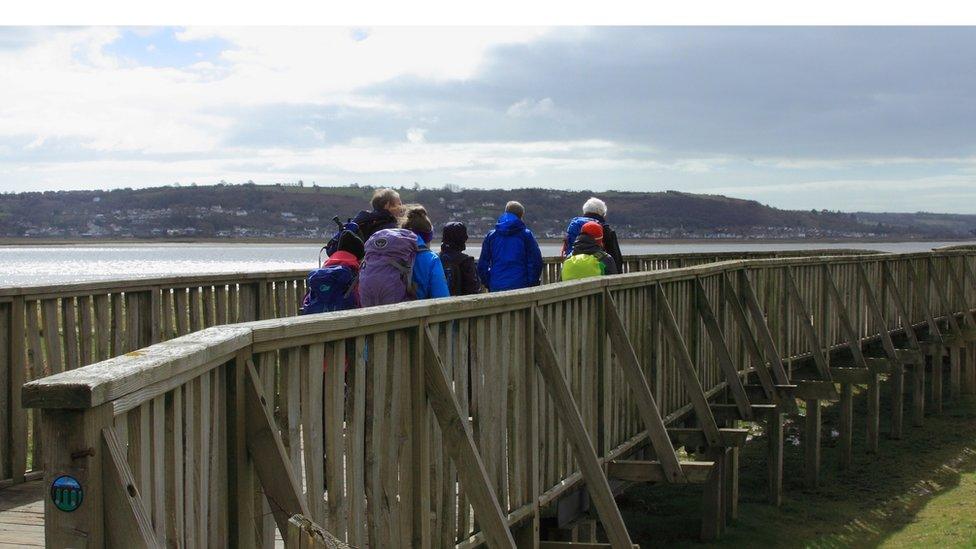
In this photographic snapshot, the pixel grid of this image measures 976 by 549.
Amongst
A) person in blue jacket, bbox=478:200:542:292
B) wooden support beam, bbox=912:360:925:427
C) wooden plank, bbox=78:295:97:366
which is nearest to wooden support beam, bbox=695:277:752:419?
A: person in blue jacket, bbox=478:200:542:292

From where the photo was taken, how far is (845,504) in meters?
14.0

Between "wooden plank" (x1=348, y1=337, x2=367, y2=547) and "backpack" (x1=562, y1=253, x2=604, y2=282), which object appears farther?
"backpack" (x1=562, y1=253, x2=604, y2=282)

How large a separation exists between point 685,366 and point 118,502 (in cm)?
783

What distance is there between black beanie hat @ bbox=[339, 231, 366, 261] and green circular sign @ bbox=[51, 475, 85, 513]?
16.6 ft

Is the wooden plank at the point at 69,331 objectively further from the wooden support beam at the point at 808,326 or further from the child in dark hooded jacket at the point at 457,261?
the wooden support beam at the point at 808,326

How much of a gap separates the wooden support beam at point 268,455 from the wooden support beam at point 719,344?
812 centimetres

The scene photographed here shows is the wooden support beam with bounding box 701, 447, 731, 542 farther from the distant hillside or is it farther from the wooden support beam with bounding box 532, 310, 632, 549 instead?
the distant hillside

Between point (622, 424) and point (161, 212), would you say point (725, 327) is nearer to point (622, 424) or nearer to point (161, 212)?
point (622, 424)

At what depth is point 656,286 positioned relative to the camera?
9.88 meters

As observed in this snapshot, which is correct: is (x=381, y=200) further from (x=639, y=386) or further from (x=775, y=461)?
(x=775, y=461)

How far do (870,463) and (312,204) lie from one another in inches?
5946

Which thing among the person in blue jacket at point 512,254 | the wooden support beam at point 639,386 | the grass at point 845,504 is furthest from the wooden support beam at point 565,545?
the grass at point 845,504

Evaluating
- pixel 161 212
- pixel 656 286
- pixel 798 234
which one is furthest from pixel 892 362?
pixel 798 234

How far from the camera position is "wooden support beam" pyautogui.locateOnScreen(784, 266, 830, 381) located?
14953 millimetres
